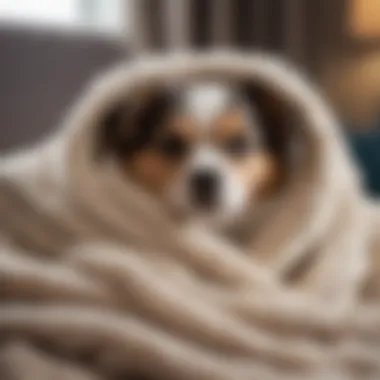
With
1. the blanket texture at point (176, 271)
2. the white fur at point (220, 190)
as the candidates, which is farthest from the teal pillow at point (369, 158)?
the white fur at point (220, 190)

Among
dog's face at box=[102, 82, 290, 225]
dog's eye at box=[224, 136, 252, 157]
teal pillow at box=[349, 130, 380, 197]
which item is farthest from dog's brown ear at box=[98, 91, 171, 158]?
teal pillow at box=[349, 130, 380, 197]

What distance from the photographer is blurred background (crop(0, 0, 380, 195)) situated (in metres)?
1.36

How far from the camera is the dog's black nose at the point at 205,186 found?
973 millimetres

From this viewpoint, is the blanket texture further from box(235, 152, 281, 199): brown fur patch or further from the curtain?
the curtain

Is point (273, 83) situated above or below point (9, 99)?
below

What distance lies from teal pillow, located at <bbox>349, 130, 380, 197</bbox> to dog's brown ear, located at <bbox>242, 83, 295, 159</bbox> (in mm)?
206

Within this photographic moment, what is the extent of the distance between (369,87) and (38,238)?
5.09 ft

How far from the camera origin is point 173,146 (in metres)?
1.01

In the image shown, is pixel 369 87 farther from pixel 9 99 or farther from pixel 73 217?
pixel 73 217

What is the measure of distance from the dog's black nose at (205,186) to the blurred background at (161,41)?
452 millimetres

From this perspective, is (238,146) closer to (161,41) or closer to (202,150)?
(202,150)

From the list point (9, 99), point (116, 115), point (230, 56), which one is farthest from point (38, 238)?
point (9, 99)

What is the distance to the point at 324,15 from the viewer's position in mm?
2184

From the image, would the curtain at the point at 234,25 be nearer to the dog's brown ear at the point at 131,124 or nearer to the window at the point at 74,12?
the window at the point at 74,12
